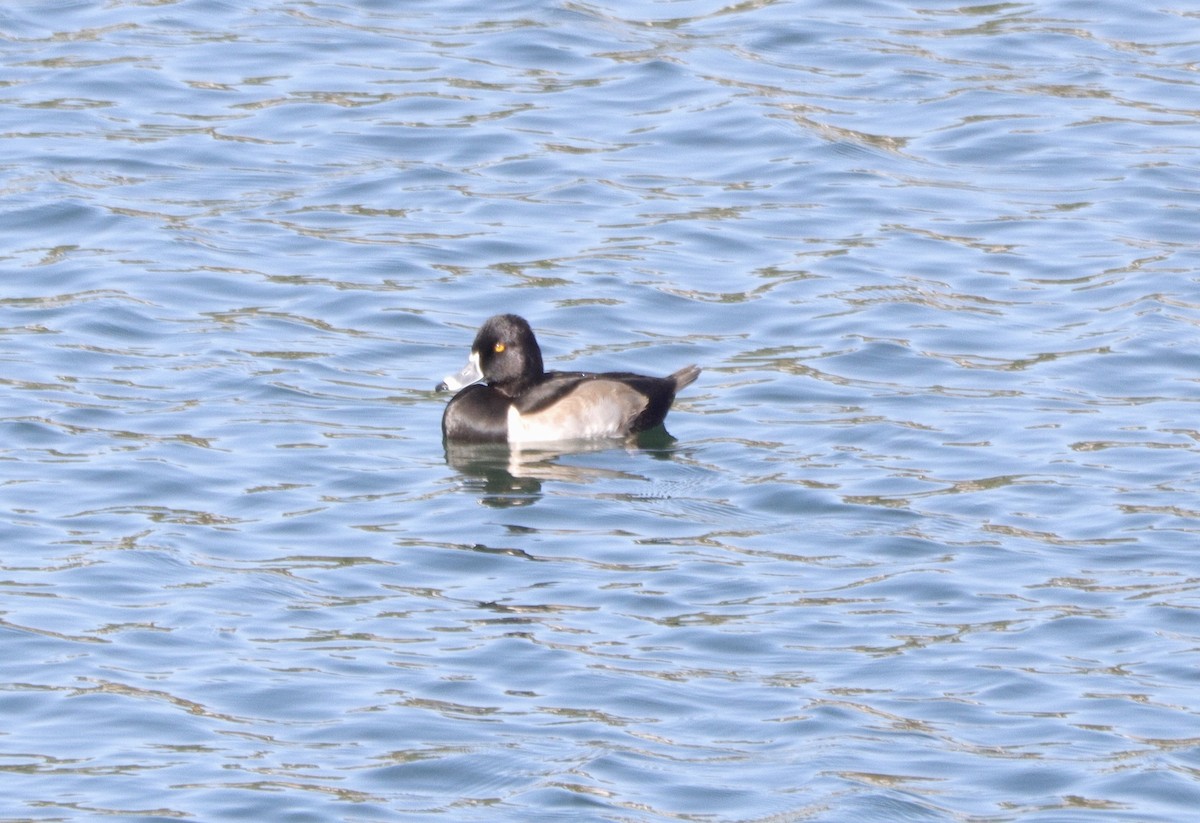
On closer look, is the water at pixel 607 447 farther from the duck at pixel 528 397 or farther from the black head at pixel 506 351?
the black head at pixel 506 351

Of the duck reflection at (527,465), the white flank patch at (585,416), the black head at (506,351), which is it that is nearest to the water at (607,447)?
the duck reflection at (527,465)

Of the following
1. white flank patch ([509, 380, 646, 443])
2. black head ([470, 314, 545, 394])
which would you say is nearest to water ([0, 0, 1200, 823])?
white flank patch ([509, 380, 646, 443])

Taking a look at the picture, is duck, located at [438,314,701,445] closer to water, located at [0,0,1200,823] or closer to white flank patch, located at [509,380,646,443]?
white flank patch, located at [509,380,646,443]

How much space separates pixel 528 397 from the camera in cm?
1233

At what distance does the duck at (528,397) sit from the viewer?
39.4ft

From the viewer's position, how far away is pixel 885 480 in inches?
432

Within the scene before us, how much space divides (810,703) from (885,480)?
2.82 meters

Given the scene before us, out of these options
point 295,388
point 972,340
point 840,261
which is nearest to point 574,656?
point 295,388

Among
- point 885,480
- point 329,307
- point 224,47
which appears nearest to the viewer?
point 885,480

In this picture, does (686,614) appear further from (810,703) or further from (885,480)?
(885,480)

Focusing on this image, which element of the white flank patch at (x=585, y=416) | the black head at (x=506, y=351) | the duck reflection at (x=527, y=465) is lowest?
the duck reflection at (x=527, y=465)

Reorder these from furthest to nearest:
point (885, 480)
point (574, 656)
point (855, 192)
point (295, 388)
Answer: point (855, 192), point (295, 388), point (885, 480), point (574, 656)

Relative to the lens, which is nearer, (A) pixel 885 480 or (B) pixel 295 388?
(A) pixel 885 480

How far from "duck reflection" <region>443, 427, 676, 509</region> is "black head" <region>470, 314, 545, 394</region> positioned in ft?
1.13
